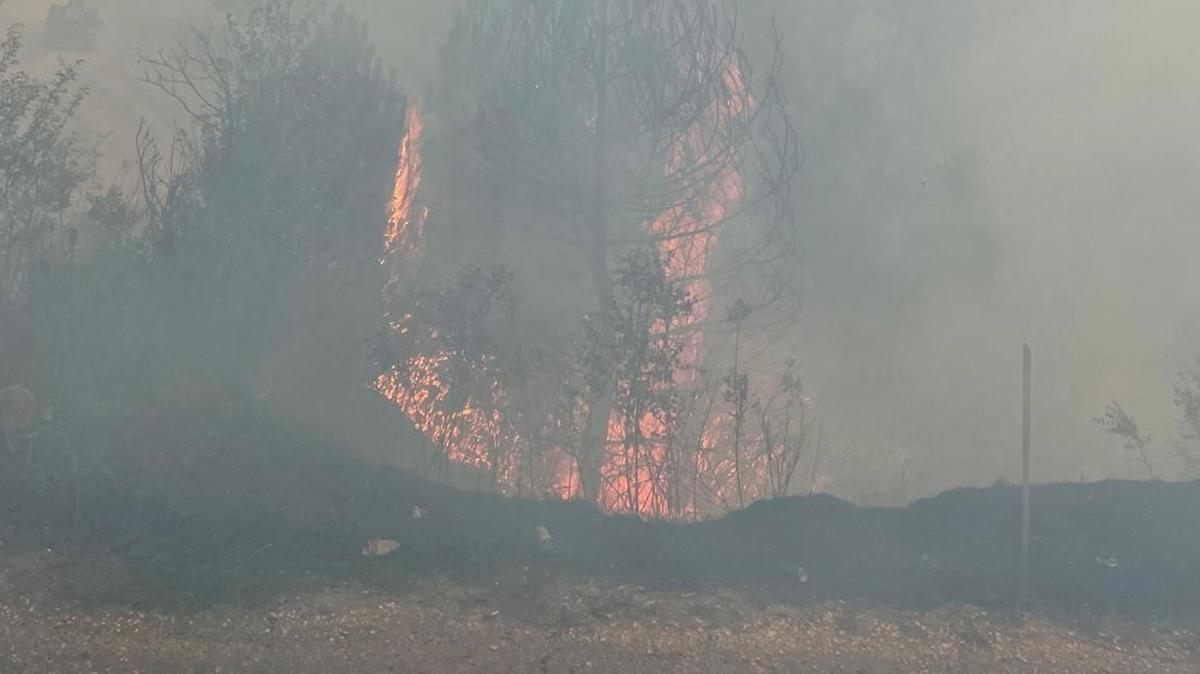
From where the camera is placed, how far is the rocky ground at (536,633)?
5.41 metres

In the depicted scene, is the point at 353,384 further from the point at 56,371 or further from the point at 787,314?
the point at 787,314

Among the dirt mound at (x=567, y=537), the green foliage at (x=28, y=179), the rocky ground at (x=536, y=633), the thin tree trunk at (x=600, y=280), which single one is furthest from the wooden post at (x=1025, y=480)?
the green foliage at (x=28, y=179)

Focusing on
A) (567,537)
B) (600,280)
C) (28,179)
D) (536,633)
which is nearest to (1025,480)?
(567,537)

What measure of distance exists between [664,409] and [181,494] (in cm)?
405

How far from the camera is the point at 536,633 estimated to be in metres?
5.79

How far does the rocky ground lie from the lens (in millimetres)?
5414

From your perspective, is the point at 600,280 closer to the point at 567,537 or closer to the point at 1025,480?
the point at 567,537

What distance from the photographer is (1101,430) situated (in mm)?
19844

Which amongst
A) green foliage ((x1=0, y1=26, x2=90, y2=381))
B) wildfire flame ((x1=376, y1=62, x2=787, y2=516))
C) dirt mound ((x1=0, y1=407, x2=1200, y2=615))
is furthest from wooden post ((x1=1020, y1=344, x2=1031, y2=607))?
green foliage ((x1=0, y1=26, x2=90, y2=381))

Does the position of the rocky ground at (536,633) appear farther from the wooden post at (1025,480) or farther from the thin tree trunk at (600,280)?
the thin tree trunk at (600,280)

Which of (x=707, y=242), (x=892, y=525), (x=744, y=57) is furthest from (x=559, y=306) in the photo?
(x=892, y=525)

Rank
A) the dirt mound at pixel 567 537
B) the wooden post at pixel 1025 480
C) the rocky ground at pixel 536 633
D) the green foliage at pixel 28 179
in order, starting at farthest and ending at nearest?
the green foliage at pixel 28 179 < the wooden post at pixel 1025 480 < the dirt mound at pixel 567 537 < the rocky ground at pixel 536 633

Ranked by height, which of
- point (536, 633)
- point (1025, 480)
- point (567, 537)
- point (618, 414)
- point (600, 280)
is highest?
point (600, 280)

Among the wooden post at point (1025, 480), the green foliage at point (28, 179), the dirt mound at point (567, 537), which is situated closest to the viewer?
the dirt mound at point (567, 537)
